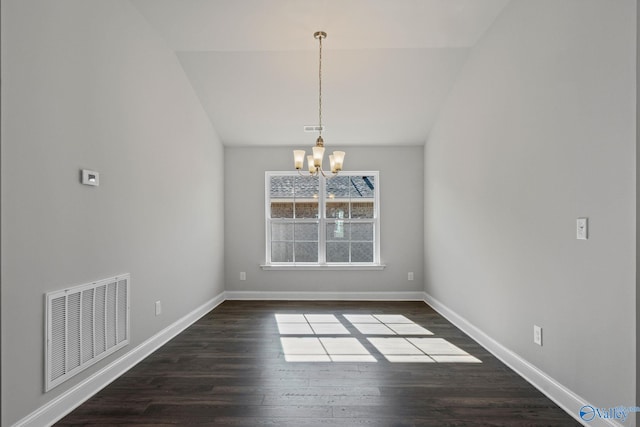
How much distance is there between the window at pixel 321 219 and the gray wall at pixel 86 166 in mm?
1652

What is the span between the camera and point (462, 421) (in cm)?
220

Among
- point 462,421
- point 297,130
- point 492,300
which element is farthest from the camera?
point 297,130

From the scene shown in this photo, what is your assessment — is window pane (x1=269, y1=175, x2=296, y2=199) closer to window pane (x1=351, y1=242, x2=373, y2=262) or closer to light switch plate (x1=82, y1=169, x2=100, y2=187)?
window pane (x1=351, y1=242, x2=373, y2=262)

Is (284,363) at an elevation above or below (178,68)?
below

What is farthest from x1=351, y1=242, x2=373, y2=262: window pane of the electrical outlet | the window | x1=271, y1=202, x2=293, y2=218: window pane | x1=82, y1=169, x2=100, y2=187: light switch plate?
x1=82, y1=169, x2=100, y2=187: light switch plate

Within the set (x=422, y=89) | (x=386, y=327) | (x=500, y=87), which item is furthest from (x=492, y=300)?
(x=422, y=89)

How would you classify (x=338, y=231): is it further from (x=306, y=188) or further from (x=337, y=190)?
(x=306, y=188)

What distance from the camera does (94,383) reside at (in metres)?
2.56

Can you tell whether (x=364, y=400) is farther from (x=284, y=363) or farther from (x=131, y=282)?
(x=131, y=282)

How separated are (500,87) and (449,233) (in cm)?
180

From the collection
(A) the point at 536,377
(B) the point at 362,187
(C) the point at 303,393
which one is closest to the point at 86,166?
(C) the point at 303,393

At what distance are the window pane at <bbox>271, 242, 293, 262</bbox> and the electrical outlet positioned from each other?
3.57 metres

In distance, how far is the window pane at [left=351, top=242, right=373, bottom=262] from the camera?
18.7ft

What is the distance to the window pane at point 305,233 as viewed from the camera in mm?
5730
